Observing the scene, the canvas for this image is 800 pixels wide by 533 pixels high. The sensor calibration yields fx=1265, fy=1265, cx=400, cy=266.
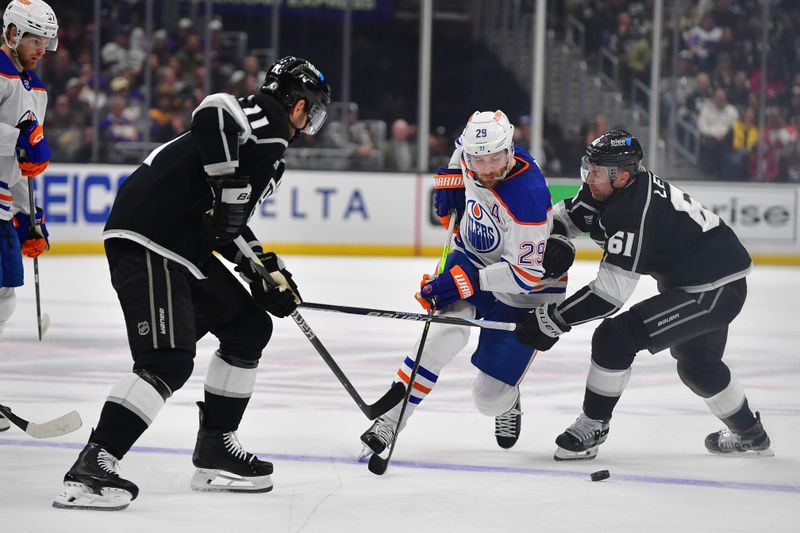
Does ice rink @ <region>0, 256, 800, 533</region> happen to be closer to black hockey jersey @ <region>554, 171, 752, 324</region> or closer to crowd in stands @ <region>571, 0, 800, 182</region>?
black hockey jersey @ <region>554, 171, 752, 324</region>

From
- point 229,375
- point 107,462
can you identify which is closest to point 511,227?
point 229,375

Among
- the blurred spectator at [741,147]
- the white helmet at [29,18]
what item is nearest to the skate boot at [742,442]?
the white helmet at [29,18]

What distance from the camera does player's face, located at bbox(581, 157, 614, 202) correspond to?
3.67 meters

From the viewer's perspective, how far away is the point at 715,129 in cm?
1154

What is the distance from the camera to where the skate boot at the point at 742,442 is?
376 cm

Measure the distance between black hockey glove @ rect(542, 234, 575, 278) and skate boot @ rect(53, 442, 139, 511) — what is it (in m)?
1.50

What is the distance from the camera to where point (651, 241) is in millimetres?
3654

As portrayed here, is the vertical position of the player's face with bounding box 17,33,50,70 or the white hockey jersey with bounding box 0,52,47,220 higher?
the player's face with bounding box 17,33,50,70

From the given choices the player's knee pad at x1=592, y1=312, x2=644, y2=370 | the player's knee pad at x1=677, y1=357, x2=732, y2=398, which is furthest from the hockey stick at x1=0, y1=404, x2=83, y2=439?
the player's knee pad at x1=677, y1=357, x2=732, y2=398

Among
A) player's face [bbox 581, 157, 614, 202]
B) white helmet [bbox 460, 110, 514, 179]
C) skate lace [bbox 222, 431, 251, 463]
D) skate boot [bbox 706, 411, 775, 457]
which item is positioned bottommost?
skate boot [bbox 706, 411, 775, 457]

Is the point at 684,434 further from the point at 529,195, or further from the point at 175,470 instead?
the point at 175,470

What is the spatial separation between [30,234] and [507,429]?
1708 mm

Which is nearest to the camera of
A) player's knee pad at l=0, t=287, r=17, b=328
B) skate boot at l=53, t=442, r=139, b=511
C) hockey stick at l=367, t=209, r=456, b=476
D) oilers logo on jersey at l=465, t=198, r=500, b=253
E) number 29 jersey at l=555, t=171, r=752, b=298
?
skate boot at l=53, t=442, r=139, b=511

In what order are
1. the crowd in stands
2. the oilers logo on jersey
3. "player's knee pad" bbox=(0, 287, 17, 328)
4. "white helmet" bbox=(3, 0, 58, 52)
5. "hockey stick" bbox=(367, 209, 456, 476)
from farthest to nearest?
the crowd in stands → "player's knee pad" bbox=(0, 287, 17, 328) → "white helmet" bbox=(3, 0, 58, 52) → the oilers logo on jersey → "hockey stick" bbox=(367, 209, 456, 476)
